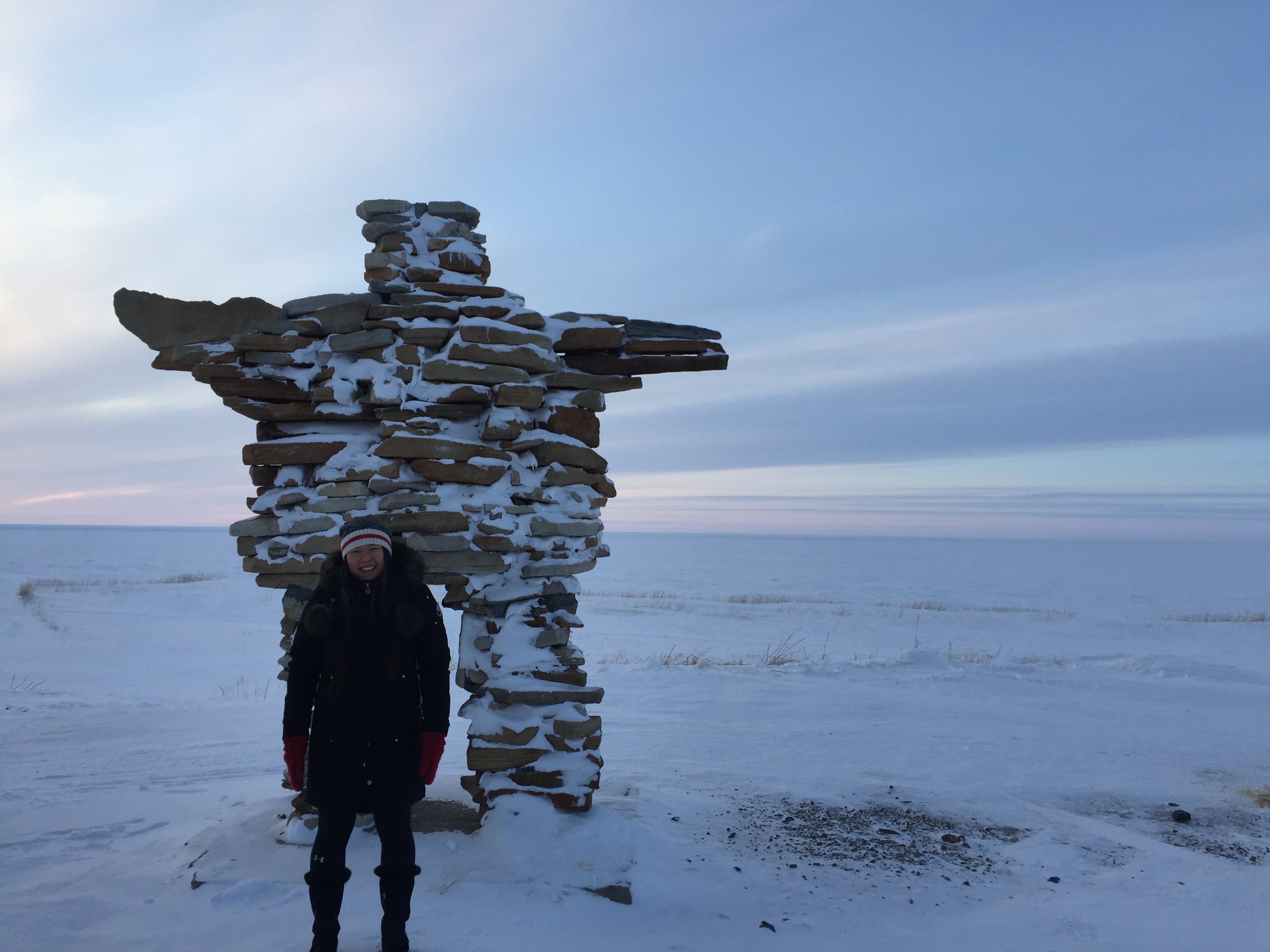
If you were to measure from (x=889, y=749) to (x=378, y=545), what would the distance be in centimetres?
564

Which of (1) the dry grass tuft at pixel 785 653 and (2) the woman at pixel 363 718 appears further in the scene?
(1) the dry grass tuft at pixel 785 653

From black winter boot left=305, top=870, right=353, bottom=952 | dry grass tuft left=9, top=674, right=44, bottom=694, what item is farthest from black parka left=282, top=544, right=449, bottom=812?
dry grass tuft left=9, top=674, right=44, bottom=694

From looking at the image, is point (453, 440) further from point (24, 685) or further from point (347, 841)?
point (24, 685)

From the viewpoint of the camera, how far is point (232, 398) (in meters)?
5.33

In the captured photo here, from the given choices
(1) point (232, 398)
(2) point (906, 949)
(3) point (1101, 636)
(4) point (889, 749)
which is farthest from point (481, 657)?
(3) point (1101, 636)

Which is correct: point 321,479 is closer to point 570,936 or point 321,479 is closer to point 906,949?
point 570,936

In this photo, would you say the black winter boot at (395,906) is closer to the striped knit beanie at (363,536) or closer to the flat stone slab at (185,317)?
the striped knit beanie at (363,536)

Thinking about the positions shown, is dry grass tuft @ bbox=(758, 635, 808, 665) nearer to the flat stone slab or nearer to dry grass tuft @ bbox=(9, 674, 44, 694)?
the flat stone slab

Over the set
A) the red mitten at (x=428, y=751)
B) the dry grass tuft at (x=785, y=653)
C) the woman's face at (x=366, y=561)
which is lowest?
the dry grass tuft at (x=785, y=653)

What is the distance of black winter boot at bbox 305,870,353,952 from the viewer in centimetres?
349

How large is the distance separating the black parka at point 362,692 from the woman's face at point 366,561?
0.04 meters

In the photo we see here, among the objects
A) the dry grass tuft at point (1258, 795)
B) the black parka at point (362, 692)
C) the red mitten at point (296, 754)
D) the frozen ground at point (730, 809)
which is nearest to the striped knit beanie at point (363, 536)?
the black parka at point (362, 692)

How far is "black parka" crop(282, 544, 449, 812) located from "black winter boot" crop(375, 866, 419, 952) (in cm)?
30

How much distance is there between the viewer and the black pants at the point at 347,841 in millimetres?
3516
